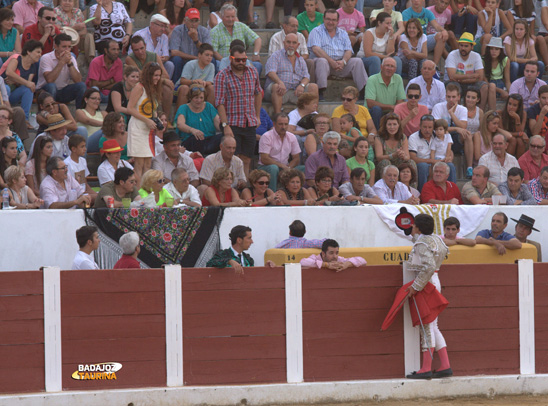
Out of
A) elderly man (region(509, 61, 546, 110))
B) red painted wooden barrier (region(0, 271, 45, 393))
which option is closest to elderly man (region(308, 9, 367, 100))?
elderly man (region(509, 61, 546, 110))

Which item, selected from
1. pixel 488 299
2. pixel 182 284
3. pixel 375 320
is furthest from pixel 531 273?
pixel 182 284

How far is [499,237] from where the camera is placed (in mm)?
9375

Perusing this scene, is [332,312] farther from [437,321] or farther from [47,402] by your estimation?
[47,402]

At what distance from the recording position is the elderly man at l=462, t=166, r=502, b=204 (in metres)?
10.3

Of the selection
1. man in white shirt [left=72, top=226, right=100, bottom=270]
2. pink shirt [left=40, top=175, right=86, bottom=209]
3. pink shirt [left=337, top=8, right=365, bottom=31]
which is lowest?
man in white shirt [left=72, top=226, right=100, bottom=270]

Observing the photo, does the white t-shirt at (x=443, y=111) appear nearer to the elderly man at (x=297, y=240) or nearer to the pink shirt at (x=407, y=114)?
the pink shirt at (x=407, y=114)

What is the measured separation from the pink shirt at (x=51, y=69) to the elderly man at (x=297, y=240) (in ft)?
11.4

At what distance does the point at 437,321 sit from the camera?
838cm

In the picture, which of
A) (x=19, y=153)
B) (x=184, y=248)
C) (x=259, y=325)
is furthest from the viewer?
(x=19, y=153)

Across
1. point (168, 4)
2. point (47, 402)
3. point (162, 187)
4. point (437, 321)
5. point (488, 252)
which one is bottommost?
point (47, 402)

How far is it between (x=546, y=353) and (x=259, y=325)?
2417mm

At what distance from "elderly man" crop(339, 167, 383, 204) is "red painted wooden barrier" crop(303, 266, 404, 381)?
1.73 m

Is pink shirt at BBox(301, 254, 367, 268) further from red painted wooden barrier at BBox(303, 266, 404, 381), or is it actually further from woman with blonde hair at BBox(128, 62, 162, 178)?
woman with blonde hair at BBox(128, 62, 162, 178)

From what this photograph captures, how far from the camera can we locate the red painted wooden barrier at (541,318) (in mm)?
8594
